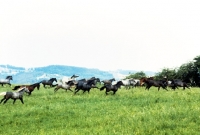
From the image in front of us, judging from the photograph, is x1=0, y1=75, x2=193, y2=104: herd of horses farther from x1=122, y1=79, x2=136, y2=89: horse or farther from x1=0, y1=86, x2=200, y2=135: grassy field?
x1=0, y1=86, x2=200, y2=135: grassy field

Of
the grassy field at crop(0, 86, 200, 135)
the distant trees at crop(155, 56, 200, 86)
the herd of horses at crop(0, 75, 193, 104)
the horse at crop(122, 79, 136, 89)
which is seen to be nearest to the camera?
the grassy field at crop(0, 86, 200, 135)

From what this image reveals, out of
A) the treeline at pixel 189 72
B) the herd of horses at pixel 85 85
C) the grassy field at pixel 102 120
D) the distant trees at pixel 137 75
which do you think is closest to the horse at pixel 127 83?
the herd of horses at pixel 85 85

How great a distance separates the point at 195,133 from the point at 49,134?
5.74 metres

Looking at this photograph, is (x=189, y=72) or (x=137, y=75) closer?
(x=189, y=72)

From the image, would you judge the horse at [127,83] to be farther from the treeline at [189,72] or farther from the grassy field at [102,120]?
the treeline at [189,72]

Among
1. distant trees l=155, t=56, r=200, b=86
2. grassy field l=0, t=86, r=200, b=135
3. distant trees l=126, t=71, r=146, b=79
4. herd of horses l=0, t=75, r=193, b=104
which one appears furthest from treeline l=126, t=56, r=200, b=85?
grassy field l=0, t=86, r=200, b=135

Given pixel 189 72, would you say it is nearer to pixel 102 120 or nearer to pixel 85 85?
pixel 85 85

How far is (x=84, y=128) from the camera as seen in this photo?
1441cm

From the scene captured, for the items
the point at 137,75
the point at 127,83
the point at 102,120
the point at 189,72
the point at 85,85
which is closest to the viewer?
the point at 102,120

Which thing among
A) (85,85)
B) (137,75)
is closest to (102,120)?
(85,85)

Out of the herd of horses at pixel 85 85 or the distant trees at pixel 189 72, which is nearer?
the herd of horses at pixel 85 85

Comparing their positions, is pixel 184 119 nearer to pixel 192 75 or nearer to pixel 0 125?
pixel 0 125

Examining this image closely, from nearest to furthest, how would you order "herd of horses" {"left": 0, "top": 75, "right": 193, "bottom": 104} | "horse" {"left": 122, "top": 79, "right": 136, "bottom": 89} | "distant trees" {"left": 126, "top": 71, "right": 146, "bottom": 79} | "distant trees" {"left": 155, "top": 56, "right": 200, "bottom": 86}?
"herd of horses" {"left": 0, "top": 75, "right": 193, "bottom": 104} → "horse" {"left": 122, "top": 79, "right": 136, "bottom": 89} → "distant trees" {"left": 155, "top": 56, "right": 200, "bottom": 86} → "distant trees" {"left": 126, "top": 71, "right": 146, "bottom": 79}

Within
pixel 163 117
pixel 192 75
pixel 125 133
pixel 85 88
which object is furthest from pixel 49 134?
pixel 192 75
